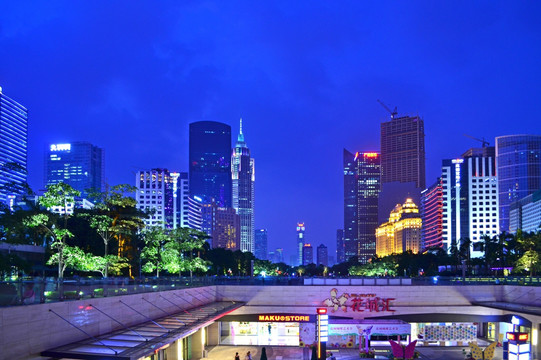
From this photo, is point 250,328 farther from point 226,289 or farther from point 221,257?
point 221,257

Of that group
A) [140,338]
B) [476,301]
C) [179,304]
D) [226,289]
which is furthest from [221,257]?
[140,338]

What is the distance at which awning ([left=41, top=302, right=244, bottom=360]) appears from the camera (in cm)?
1859

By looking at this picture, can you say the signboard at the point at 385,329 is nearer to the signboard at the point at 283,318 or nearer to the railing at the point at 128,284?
the signboard at the point at 283,318

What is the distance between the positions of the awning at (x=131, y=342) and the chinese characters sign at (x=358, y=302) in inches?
878

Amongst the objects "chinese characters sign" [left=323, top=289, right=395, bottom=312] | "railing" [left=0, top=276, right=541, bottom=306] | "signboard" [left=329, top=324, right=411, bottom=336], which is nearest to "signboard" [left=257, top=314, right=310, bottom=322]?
"chinese characters sign" [left=323, top=289, right=395, bottom=312]

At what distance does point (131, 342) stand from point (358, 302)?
32.1 m

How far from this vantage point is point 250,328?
4981cm

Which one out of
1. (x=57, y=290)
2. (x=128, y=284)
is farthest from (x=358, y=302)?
(x=57, y=290)

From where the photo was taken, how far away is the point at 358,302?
165 feet

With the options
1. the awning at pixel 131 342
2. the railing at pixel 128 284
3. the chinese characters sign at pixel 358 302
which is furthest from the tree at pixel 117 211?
the chinese characters sign at pixel 358 302

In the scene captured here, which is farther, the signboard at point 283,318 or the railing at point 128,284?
the signboard at point 283,318

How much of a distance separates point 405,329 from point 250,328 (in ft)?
45.7

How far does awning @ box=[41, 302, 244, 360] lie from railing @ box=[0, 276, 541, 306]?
190 cm

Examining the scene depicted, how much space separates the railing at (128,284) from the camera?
60.7ft
